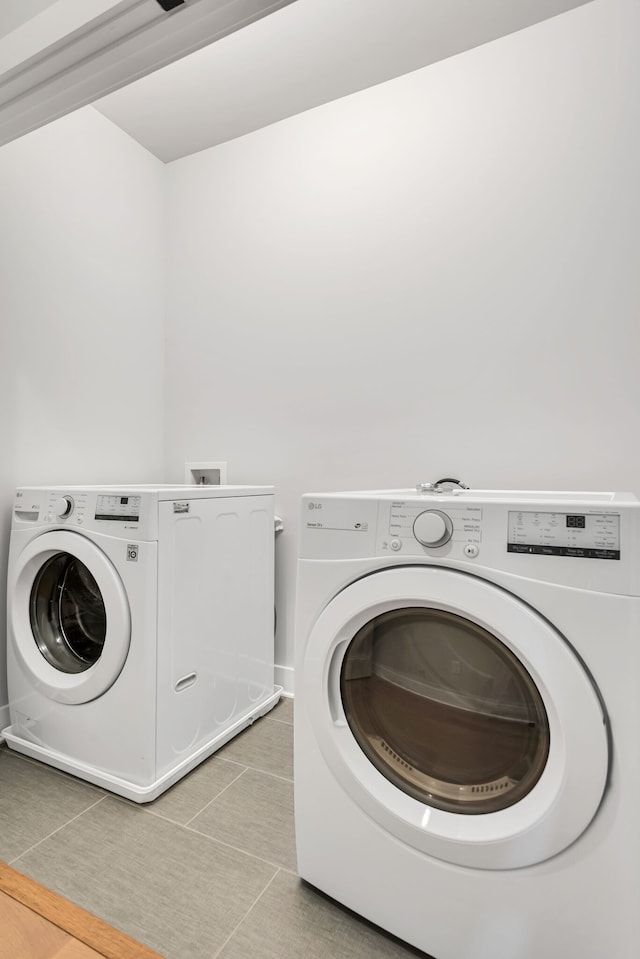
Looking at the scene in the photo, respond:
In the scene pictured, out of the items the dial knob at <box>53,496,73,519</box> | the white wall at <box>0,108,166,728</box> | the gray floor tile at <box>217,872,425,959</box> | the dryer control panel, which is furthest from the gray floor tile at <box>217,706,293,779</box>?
the dryer control panel

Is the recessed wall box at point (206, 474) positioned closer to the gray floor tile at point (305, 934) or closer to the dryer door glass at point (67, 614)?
the dryer door glass at point (67, 614)

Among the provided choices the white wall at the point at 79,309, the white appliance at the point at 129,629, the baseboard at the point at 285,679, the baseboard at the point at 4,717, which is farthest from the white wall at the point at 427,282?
the baseboard at the point at 4,717

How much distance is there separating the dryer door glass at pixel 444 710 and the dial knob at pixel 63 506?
3.33ft

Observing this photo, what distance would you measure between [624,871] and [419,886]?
36cm

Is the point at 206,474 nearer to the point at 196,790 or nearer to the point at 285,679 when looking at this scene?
the point at 285,679

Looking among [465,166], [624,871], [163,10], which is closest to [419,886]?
[624,871]

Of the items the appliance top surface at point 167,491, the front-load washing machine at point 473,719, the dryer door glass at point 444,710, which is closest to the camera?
the front-load washing machine at point 473,719

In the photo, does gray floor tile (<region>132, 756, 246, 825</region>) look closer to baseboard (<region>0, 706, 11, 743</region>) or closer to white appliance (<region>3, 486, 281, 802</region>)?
white appliance (<region>3, 486, 281, 802</region>)

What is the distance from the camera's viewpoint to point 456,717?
96cm

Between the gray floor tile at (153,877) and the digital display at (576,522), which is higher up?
the digital display at (576,522)

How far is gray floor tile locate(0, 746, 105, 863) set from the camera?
49.4 inches

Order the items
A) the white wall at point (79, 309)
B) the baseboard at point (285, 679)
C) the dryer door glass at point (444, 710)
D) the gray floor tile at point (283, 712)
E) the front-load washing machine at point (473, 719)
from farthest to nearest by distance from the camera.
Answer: the baseboard at point (285, 679), the gray floor tile at point (283, 712), the white wall at point (79, 309), the dryer door glass at point (444, 710), the front-load washing machine at point (473, 719)

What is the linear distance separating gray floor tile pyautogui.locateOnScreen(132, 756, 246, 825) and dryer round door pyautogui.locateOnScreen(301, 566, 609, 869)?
642 millimetres

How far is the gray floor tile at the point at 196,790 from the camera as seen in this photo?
1.37m
